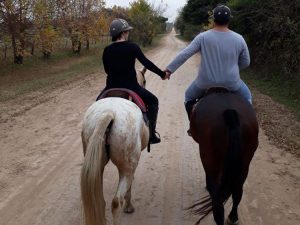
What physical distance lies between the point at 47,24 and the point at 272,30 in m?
12.4

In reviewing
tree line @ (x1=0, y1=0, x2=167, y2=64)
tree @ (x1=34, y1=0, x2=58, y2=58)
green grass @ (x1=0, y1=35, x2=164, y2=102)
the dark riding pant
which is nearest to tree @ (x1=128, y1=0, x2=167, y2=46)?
tree line @ (x1=0, y1=0, x2=167, y2=64)

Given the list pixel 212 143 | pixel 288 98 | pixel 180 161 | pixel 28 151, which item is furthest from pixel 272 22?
pixel 212 143

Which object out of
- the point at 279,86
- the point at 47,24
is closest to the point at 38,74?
the point at 47,24

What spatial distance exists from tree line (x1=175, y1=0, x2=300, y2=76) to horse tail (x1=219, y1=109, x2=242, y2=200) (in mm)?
10448

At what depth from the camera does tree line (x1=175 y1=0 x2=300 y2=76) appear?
13602mm

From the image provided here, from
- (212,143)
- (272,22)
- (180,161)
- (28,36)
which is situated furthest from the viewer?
(28,36)

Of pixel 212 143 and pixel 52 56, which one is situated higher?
pixel 212 143

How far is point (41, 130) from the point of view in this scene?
868 centimetres

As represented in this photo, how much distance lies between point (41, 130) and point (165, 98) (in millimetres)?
4768

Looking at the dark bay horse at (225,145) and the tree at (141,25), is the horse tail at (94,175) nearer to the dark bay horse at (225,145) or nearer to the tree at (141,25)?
the dark bay horse at (225,145)

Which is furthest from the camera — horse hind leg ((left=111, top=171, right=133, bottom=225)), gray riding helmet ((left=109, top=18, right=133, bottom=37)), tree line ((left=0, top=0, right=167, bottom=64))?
tree line ((left=0, top=0, right=167, bottom=64))

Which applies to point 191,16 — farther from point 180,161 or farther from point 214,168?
point 214,168

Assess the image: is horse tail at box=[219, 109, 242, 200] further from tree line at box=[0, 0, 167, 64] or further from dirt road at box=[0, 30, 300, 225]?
tree line at box=[0, 0, 167, 64]

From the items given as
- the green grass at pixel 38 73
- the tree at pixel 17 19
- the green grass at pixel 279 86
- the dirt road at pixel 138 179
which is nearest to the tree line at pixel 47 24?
the tree at pixel 17 19
